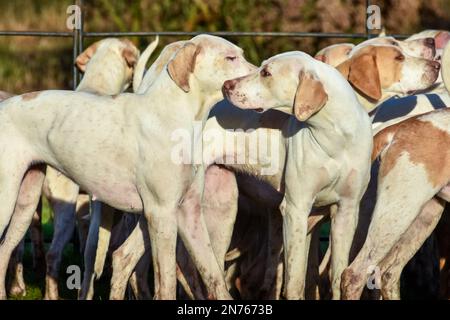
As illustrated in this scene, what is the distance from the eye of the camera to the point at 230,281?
8.67m

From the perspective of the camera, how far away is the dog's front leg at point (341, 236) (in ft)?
24.1

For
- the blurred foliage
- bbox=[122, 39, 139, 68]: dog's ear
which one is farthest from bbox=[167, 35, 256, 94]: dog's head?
the blurred foliage

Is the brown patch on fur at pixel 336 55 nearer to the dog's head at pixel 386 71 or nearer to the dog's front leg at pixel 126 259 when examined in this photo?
the dog's head at pixel 386 71

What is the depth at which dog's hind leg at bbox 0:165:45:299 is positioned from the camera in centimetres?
753

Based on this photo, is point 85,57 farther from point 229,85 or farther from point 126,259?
point 229,85

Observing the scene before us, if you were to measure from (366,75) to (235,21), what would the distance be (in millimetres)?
9076

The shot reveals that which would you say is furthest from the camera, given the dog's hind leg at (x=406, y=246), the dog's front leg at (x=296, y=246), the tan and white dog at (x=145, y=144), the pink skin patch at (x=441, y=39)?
the pink skin patch at (x=441, y=39)

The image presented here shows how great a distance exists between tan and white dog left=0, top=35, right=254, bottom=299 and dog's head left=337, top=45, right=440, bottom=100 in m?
0.82

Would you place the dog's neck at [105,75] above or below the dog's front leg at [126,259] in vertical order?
above

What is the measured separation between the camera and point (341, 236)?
24.1 feet

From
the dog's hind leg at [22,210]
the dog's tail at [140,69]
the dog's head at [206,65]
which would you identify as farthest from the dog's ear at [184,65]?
the dog's tail at [140,69]

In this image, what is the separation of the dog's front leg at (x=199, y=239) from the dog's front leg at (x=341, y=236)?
0.58m

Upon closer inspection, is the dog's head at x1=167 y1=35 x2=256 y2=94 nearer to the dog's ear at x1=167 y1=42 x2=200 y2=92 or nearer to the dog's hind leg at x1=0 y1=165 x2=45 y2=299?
the dog's ear at x1=167 y1=42 x2=200 y2=92

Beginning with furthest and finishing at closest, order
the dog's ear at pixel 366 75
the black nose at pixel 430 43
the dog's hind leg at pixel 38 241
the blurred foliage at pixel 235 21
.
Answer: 1. the blurred foliage at pixel 235 21
2. the dog's hind leg at pixel 38 241
3. the black nose at pixel 430 43
4. the dog's ear at pixel 366 75
